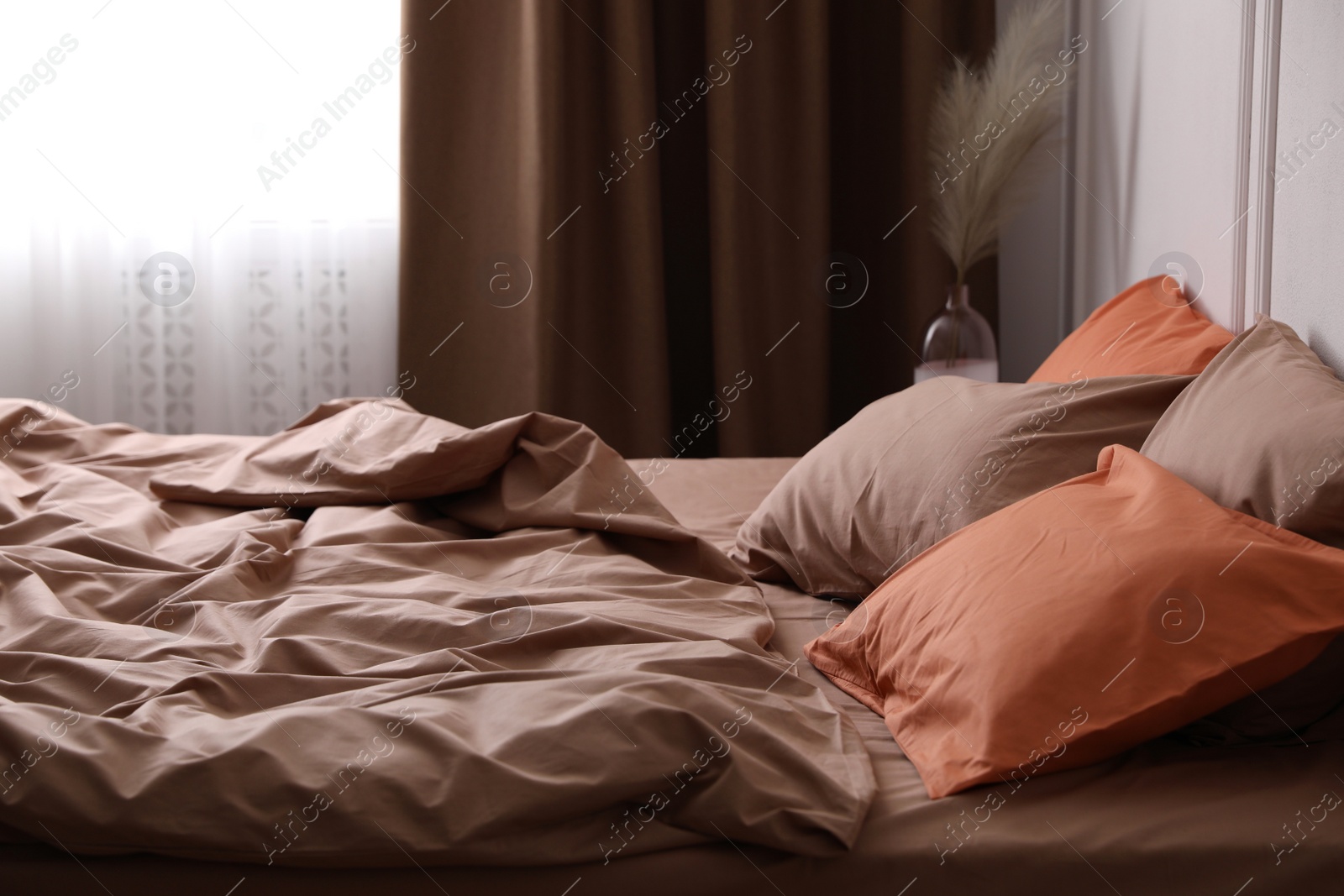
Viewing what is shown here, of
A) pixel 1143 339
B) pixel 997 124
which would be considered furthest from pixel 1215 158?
pixel 997 124

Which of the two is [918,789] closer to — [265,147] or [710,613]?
[710,613]

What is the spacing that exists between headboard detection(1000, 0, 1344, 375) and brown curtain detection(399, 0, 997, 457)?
1.77 feet

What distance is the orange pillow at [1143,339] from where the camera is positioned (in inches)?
57.4

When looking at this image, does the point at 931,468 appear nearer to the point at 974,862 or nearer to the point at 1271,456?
the point at 1271,456

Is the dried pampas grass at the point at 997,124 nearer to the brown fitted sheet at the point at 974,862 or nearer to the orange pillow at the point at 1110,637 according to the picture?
the orange pillow at the point at 1110,637

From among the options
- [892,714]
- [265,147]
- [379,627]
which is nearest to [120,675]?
[379,627]

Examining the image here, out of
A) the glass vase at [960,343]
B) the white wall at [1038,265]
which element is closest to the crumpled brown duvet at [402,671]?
the glass vase at [960,343]

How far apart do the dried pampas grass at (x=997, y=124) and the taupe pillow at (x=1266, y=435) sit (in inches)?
55.5

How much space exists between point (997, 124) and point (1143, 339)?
1.12 m

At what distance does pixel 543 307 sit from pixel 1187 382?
2061 millimetres

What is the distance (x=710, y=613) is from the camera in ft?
3.94

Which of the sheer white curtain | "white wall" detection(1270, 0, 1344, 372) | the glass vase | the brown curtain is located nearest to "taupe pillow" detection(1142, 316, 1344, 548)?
"white wall" detection(1270, 0, 1344, 372)

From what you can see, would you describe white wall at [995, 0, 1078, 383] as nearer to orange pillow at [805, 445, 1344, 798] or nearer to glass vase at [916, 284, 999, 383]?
glass vase at [916, 284, 999, 383]

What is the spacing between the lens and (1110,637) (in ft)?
2.84
